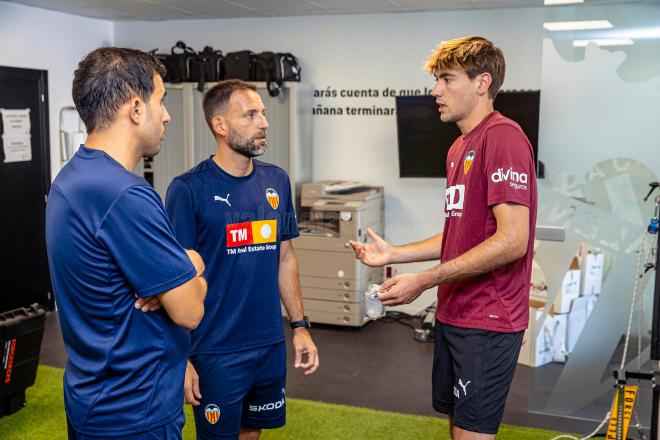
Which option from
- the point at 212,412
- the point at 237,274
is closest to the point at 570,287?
the point at 237,274

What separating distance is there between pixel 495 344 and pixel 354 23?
4.32 meters

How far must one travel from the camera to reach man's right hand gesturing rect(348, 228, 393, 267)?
7.70 ft

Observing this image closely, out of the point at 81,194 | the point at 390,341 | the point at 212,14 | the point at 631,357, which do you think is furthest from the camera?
the point at 212,14

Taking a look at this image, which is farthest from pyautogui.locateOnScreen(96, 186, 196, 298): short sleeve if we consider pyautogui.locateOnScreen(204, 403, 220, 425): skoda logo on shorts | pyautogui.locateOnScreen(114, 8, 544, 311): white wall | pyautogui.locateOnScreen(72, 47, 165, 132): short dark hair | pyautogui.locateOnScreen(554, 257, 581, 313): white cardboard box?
pyautogui.locateOnScreen(114, 8, 544, 311): white wall

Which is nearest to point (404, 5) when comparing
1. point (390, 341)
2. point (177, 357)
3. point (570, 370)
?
point (390, 341)

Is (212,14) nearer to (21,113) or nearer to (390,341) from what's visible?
(21,113)

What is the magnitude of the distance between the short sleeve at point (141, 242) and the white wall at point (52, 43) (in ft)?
15.3

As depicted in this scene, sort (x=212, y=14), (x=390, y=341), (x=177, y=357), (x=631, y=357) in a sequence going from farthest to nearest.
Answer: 1. (x=212, y=14)
2. (x=390, y=341)
3. (x=631, y=357)
4. (x=177, y=357)

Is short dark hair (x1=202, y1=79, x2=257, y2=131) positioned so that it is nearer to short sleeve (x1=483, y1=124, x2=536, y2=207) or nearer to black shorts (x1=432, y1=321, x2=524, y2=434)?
short sleeve (x1=483, y1=124, x2=536, y2=207)

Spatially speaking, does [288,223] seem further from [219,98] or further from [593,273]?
[593,273]

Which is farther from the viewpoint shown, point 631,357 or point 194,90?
point 194,90

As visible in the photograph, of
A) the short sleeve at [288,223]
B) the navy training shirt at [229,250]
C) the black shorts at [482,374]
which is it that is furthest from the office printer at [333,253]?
the black shorts at [482,374]

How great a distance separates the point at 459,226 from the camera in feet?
7.11

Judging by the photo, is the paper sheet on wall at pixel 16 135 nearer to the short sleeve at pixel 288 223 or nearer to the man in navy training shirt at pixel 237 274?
the man in navy training shirt at pixel 237 274
